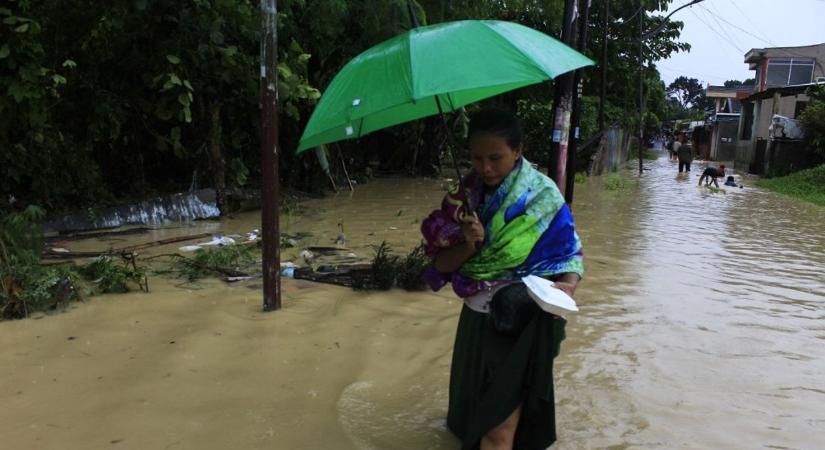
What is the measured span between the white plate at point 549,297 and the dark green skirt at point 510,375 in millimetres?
183

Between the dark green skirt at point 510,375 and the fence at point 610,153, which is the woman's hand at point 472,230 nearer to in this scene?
the dark green skirt at point 510,375

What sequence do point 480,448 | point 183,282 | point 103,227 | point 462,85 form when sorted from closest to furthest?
point 462,85 → point 480,448 → point 183,282 → point 103,227

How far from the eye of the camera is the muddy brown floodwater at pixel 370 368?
2.97m

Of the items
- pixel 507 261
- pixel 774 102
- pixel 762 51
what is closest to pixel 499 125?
pixel 507 261

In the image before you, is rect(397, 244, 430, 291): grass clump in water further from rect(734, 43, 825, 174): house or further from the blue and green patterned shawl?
rect(734, 43, 825, 174): house

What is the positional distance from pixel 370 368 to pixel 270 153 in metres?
1.76

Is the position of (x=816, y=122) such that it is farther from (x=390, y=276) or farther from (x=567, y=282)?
(x=567, y=282)

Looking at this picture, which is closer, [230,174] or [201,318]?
[201,318]

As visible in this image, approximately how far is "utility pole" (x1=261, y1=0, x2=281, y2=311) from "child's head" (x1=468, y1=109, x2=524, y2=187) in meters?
2.42

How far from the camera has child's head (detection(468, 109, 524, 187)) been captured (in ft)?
7.44

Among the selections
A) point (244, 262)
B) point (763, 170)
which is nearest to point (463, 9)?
point (244, 262)

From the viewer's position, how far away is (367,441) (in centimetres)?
288

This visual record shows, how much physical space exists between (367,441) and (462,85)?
1.75 m

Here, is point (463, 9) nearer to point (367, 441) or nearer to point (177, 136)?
point (177, 136)
